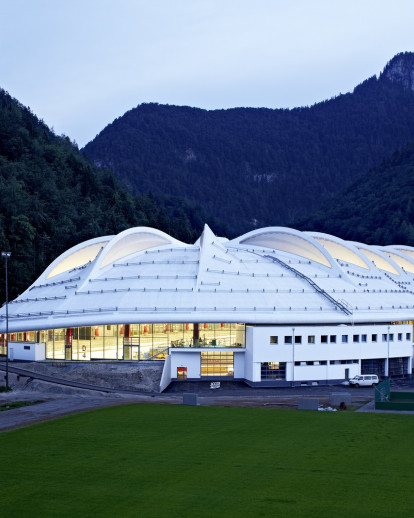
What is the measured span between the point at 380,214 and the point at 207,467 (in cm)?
16082

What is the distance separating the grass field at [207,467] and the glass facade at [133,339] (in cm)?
2006

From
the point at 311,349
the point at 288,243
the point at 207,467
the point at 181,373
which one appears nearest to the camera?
the point at 207,467

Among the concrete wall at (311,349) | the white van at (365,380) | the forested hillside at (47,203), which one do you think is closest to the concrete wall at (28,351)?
the concrete wall at (311,349)

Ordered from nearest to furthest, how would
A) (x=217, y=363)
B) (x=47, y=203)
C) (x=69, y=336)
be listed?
1. (x=217, y=363)
2. (x=69, y=336)
3. (x=47, y=203)

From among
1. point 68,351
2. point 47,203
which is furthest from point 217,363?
point 47,203

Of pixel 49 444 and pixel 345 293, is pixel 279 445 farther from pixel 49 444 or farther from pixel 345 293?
pixel 345 293

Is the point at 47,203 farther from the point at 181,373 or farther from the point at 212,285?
the point at 181,373

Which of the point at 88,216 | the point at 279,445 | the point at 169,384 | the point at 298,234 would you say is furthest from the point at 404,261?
the point at 279,445

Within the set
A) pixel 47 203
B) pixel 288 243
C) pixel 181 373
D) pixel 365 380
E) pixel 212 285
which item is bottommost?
pixel 365 380

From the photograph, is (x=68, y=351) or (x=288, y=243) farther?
(x=288, y=243)

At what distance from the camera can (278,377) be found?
6069 cm

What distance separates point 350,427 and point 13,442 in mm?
16754

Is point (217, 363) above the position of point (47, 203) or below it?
below

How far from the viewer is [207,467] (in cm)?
2816
